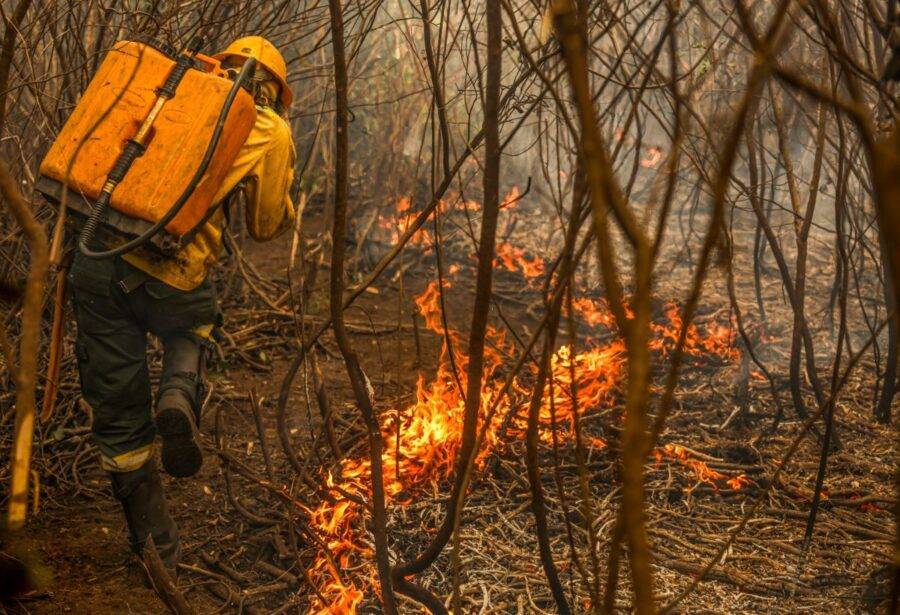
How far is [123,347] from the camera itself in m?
2.90

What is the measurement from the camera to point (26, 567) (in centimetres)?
278

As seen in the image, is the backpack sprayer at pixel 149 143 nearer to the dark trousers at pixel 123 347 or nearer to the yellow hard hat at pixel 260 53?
the dark trousers at pixel 123 347

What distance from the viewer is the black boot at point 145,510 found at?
116 inches

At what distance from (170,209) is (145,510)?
1251 mm

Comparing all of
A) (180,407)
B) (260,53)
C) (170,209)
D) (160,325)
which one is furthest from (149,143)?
(180,407)

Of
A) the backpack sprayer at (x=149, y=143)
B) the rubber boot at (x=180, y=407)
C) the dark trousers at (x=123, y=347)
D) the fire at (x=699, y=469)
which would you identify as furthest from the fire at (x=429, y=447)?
the backpack sprayer at (x=149, y=143)

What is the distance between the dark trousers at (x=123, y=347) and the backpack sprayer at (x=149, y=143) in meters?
0.25

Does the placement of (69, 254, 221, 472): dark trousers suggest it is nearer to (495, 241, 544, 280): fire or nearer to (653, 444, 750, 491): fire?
(653, 444, 750, 491): fire

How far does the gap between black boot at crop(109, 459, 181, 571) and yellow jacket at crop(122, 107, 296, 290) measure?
0.78m

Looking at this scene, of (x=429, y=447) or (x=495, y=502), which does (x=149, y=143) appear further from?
(x=495, y=502)

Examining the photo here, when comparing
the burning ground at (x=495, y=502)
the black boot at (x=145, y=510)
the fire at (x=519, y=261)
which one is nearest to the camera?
the burning ground at (x=495, y=502)

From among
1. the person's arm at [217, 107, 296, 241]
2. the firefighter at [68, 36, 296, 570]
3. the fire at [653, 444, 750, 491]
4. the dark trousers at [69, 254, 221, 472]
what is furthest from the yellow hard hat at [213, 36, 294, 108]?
the fire at [653, 444, 750, 491]

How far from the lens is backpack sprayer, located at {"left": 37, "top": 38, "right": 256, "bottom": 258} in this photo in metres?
2.55

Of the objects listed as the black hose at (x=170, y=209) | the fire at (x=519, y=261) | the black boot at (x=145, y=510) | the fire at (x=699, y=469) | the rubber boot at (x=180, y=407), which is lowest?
the black boot at (x=145, y=510)
